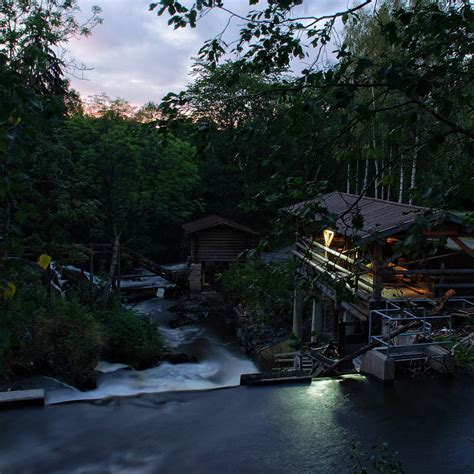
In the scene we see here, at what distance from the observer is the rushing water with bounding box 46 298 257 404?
39.5 ft

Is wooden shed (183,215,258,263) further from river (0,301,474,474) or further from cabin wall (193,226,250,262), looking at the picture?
river (0,301,474,474)

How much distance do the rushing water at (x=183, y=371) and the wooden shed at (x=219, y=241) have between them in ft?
14.4

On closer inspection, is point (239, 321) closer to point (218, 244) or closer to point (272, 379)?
point (218, 244)

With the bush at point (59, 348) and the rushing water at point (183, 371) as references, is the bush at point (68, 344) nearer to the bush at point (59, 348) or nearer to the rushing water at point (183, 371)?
the bush at point (59, 348)

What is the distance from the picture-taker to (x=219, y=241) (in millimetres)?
26281

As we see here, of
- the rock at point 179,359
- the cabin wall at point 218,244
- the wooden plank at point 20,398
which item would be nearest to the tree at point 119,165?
the rock at point 179,359

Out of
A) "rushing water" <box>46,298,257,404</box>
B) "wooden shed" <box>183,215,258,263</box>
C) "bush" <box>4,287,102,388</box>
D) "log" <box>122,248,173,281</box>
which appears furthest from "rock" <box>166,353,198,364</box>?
"log" <box>122,248,173,281</box>

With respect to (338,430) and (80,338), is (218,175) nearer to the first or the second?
(80,338)

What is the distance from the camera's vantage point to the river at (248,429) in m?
7.52

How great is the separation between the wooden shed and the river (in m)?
15.0

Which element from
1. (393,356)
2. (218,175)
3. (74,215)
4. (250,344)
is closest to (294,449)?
(393,356)

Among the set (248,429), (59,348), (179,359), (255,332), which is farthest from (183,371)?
(248,429)

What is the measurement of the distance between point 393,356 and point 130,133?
40.4 feet

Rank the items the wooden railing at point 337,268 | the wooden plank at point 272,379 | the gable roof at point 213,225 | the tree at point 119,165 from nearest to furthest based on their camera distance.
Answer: the wooden railing at point 337,268 → the wooden plank at point 272,379 → the tree at point 119,165 → the gable roof at point 213,225
